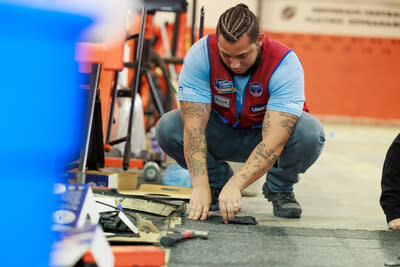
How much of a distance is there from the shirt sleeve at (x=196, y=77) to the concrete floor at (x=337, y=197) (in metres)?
0.48

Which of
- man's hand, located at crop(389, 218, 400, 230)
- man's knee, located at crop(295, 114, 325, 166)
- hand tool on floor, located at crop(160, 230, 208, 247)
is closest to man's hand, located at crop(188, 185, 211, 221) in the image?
hand tool on floor, located at crop(160, 230, 208, 247)

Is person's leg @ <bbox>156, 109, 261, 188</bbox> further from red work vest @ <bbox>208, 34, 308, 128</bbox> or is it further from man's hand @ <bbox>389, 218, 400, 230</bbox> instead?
man's hand @ <bbox>389, 218, 400, 230</bbox>

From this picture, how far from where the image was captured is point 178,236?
1278 millimetres

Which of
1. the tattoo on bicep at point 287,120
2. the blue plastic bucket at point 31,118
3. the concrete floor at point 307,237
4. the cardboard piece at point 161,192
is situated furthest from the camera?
the cardboard piece at point 161,192

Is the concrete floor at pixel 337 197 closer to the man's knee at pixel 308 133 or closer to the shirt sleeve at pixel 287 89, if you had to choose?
the man's knee at pixel 308 133

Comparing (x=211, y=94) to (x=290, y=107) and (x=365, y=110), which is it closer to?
(x=290, y=107)

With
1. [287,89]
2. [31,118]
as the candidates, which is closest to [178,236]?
[287,89]

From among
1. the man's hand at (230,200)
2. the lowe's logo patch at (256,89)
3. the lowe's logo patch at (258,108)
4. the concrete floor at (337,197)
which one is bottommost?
A: the concrete floor at (337,197)

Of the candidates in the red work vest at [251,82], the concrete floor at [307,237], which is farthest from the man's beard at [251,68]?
the concrete floor at [307,237]

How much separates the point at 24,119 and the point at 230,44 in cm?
94

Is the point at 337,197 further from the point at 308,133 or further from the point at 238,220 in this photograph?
the point at 238,220

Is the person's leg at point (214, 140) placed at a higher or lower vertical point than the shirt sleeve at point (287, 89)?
lower

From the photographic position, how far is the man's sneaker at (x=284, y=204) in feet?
5.88

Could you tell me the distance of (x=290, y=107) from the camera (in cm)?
158
